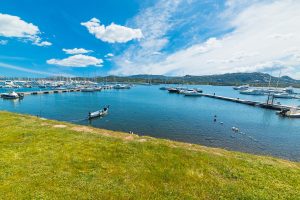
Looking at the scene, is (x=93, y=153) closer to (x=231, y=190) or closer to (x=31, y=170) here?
(x=31, y=170)

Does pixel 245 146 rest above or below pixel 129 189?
below

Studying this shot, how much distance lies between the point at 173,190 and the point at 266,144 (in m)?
29.8

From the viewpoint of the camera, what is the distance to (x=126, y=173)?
430 inches

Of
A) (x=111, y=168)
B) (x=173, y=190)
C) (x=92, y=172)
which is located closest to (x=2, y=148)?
(x=92, y=172)

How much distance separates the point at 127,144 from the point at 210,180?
7.49m

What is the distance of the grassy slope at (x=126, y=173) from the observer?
30.0ft

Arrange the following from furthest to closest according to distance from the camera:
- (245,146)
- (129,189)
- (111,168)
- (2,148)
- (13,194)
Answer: (245,146)
(2,148)
(111,168)
(129,189)
(13,194)

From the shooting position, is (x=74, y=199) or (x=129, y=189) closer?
(x=74, y=199)

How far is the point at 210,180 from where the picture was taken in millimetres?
10688

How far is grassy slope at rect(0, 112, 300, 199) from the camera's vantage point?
916cm

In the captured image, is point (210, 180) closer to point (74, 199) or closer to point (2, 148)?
point (74, 199)

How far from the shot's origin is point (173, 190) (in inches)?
375

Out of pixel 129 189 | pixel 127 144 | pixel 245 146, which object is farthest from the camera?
pixel 245 146

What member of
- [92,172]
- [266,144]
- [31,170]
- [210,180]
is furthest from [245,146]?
[31,170]
